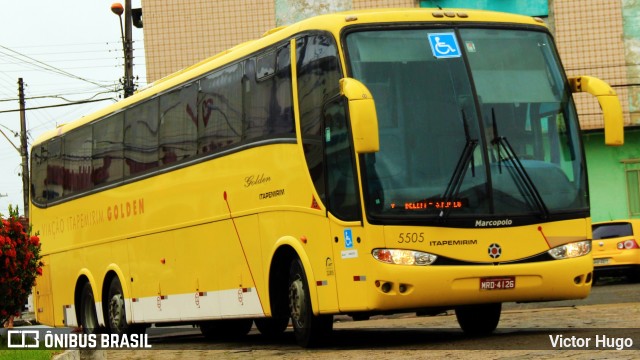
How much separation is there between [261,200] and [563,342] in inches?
168

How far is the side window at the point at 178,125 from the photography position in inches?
687

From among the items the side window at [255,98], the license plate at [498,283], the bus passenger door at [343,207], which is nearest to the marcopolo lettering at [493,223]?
the license plate at [498,283]

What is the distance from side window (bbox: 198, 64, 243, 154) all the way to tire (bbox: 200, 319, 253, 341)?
3.70 m

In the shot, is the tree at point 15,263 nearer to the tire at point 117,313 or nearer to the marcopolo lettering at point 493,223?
the tire at point 117,313

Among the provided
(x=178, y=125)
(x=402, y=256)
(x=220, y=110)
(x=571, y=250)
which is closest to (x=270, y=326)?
(x=178, y=125)

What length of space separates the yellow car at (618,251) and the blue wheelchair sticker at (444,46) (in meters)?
15.3

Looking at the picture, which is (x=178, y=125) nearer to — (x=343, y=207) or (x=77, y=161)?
(x=77, y=161)

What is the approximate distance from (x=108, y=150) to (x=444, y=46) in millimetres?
8297

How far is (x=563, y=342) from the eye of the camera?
12.5m

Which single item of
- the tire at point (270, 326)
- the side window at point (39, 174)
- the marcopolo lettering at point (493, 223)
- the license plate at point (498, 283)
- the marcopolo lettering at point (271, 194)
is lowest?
the tire at point (270, 326)

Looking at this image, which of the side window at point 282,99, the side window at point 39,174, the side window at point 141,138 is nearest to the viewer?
the side window at point 282,99

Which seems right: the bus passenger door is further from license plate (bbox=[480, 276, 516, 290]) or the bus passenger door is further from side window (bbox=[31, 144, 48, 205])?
side window (bbox=[31, 144, 48, 205])

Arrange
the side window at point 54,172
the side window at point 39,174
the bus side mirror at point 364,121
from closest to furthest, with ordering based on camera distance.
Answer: the bus side mirror at point 364,121 → the side window at point 54,172 → the side window at point 39,174

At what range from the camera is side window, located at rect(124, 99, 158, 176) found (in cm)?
1883
